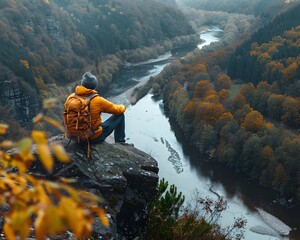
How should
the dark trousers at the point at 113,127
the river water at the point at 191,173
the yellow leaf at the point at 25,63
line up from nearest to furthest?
the dark trousers at the point at 113,127 → the river water at the point at 191,173 → the yellow leaf at the point at 25,63

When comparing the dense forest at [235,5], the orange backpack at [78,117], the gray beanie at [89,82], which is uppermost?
the gray beanie at [89,82]

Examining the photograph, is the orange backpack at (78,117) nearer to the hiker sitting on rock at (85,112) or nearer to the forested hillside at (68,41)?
the hiker sitting on rock at (85,112)

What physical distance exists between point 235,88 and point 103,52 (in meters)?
37.8

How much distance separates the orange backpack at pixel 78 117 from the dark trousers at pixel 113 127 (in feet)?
1.34

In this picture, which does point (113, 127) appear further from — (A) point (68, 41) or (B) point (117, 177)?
(A) point (68, 41)

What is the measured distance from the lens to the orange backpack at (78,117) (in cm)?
754

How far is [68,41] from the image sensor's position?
281 feet

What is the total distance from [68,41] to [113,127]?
7963 centimetres

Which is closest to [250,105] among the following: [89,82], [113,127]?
[113,127]

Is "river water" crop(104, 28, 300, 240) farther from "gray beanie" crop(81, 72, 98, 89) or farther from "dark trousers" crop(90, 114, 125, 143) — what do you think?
"gray beanie" crop(81, 72, 98, 89)

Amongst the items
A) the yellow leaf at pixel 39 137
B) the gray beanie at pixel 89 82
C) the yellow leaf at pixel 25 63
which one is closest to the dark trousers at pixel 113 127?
the gray beanie at pixel 89 82

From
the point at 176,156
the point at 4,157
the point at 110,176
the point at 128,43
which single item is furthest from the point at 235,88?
the point at 4,157

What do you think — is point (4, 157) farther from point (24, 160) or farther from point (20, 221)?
point (20, 221)

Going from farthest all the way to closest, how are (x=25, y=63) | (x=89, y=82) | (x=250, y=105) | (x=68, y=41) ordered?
(x=68, y=41) → (x=25, y=63) → (x=250, y=105) → (x=89, y=82)
